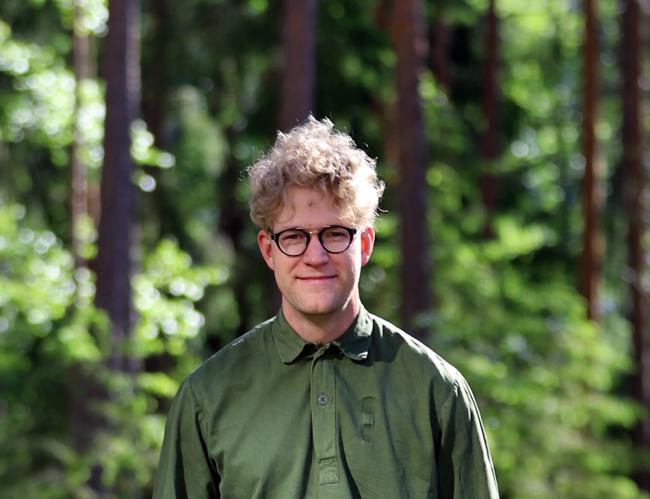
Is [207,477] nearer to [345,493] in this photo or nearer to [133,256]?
[345,493]

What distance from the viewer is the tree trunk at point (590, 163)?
66.2ft

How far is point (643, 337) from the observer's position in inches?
888

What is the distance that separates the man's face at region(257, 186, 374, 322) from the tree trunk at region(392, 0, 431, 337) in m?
11.9

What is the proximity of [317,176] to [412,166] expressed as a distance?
12.0m

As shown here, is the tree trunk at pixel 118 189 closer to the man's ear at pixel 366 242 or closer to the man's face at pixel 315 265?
the man's ear at pixel 366 242

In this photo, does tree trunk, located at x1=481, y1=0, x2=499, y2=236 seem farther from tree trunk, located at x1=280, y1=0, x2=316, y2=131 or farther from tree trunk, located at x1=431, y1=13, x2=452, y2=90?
tree trunk, located at x1=280, y1=0, x2=316, y2=131

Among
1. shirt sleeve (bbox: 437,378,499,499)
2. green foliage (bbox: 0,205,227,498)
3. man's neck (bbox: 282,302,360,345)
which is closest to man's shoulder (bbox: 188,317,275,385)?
man's neck (bbox: 282,302,360,345)

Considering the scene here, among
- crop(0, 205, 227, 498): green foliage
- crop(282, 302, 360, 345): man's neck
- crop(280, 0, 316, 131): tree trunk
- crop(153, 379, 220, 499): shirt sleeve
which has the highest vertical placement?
A: crop(280, 0, 316, 131): tree trunk

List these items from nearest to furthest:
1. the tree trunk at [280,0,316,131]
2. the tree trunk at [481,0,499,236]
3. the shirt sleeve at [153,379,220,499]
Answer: the shirt sleeve at [153,379,220,499], the tree trunk at [280,0,316,131], the tree trunk at [481,0,499,236]

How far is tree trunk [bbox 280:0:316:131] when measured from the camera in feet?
44.0

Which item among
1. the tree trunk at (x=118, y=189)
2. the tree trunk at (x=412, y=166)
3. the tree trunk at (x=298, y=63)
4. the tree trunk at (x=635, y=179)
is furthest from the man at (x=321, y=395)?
the tree trunk at (x=635, y=179)

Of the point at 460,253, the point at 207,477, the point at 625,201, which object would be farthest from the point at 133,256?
the point at 625,201

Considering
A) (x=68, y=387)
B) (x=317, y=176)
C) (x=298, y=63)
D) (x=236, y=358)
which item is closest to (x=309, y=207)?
(x=317, y=176)

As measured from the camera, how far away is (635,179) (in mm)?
22875
